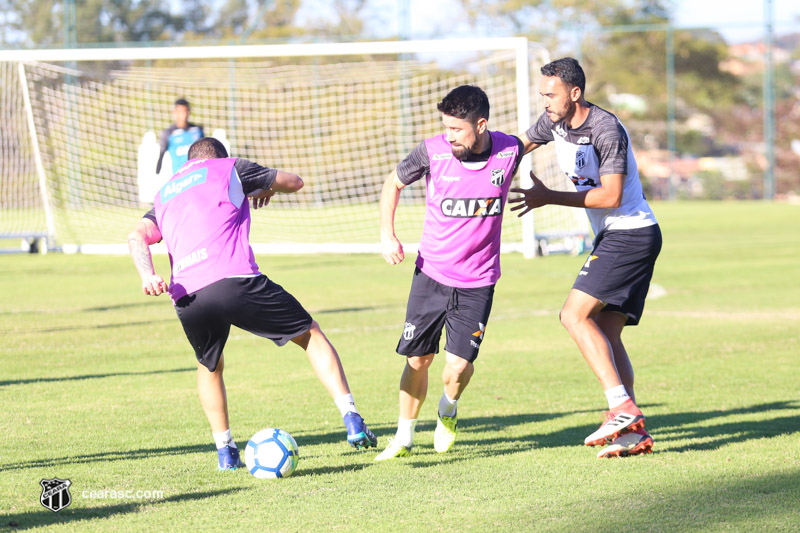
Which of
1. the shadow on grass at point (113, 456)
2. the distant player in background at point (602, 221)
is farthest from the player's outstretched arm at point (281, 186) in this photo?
the shadow on grass at point (113, 456)

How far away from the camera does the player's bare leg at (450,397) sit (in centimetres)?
568

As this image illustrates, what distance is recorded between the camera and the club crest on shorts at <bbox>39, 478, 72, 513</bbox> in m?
4.51

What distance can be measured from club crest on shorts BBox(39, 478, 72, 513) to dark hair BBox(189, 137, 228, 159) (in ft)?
6.06

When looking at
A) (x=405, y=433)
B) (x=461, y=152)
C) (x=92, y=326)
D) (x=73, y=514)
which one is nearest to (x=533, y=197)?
(x=461, y=152)

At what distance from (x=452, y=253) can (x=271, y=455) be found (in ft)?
5.00

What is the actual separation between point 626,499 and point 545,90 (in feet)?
7.83

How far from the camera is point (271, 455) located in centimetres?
508

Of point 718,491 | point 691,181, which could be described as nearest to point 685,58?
point 691,181

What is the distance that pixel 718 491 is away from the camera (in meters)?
4.79

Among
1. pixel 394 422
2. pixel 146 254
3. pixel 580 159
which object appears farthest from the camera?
pixel 394 422

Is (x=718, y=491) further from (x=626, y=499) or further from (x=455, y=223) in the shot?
(x=455, y=223)

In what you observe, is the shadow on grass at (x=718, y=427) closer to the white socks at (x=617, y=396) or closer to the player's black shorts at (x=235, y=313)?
the white socks at (x=617, y=396)

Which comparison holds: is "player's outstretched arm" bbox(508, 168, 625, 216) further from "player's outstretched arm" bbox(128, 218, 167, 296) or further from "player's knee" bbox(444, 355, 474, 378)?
"player's outstretched arm" bbox(128, 218, 167, 296)

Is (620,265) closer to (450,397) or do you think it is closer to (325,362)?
(450,397)
